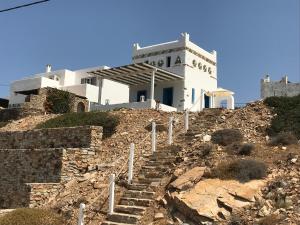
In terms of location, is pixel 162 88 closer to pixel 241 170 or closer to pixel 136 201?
pixel 136 201

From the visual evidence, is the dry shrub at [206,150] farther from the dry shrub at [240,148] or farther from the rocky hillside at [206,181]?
the dry shrub at [240,148]

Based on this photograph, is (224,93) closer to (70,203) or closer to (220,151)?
(220,151)

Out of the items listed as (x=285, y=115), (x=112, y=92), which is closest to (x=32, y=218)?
(x=285, y=115)

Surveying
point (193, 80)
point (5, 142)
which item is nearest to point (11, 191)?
point (5, 142)

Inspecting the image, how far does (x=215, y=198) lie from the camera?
12148 millimetres

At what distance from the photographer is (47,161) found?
755 inches

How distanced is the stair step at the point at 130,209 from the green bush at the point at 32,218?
6.15 feet

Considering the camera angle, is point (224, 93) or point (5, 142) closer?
point (5, 142)

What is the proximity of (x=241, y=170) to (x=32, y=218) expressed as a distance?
6524 millimetres

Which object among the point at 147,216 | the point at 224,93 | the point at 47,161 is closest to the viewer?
the point at 147,216

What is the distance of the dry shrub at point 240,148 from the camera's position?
1527 centimetres

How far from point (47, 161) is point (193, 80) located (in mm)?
19059

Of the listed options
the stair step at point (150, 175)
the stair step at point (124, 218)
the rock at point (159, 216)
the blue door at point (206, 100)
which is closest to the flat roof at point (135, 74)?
the blue door at point (206, 100)

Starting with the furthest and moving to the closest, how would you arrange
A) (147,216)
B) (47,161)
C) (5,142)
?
1. (5,142)
2. (47,161)
3. (147,216)
